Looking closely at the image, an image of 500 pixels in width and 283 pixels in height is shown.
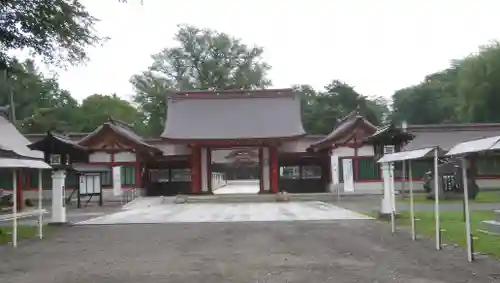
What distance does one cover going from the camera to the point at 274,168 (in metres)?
31.0

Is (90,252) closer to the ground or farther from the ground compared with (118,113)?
closer to the ground

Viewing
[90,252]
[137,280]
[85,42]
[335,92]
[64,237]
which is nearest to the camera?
[137,280]

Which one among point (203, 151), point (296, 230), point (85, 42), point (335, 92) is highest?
point (335, 92)

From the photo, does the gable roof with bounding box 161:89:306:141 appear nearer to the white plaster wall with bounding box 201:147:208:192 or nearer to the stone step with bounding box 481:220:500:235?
the white plaster wall with bounding box 201:147:208:192

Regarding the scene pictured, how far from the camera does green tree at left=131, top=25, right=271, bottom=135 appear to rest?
52.1 m

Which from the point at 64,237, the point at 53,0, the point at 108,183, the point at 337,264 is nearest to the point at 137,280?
the point at 337,264

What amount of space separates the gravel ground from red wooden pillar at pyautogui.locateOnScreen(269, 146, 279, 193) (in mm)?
17998

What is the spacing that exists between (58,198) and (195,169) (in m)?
16.1

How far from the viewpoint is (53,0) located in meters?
12.6

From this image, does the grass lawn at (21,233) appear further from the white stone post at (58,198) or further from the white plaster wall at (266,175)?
the white plaster wall at (266,175)

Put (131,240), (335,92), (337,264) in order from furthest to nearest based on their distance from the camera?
(335,92), (131,240), (337,264)

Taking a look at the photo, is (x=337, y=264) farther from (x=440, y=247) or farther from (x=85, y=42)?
(x=85, y=42)

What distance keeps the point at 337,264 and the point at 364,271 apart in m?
0.63

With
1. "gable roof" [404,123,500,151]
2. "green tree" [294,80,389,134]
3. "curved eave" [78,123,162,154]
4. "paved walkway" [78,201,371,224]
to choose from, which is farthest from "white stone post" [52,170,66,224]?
"green tree" [294,80,389,134]
